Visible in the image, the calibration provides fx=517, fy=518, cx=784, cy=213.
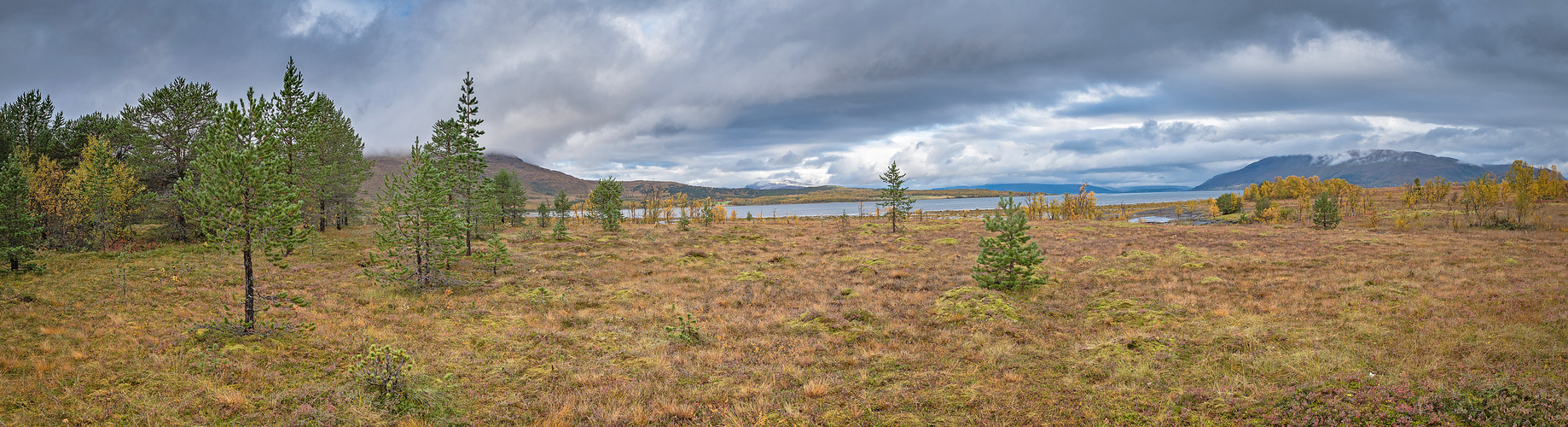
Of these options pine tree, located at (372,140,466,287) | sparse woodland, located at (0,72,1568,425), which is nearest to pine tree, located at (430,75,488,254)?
sparse woodland, located at (0,72,1568,425)

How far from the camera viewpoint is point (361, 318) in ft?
49.6

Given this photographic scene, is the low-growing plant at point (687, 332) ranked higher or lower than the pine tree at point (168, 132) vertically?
lower

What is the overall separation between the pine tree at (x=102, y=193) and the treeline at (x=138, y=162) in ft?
0.18

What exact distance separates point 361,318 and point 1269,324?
80.8 ft

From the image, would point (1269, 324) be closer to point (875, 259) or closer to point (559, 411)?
point (559, 411)

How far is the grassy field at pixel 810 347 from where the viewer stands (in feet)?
27.4

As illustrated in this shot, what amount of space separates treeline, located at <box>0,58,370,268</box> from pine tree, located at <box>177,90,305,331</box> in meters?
0.10

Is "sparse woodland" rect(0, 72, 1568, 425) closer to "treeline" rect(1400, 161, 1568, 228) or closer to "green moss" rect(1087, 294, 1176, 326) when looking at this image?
"green moss" rect(1087, 294, 1176, 326)

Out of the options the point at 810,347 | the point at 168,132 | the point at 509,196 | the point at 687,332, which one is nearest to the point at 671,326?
the point at 687,332

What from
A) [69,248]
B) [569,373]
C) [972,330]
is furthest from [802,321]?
[69,248]

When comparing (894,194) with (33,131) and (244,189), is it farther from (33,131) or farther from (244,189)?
(33,131)

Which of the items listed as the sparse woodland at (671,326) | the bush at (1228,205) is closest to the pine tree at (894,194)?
the sparse woodland at (671,326)

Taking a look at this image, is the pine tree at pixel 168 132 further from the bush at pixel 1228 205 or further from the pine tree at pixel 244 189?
the bush at pixel 1228 205

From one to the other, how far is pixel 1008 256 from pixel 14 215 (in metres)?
35.3
